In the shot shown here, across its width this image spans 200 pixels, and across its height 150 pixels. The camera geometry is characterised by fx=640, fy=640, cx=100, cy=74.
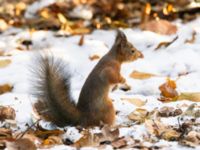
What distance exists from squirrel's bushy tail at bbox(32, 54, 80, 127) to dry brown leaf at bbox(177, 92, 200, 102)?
857mm

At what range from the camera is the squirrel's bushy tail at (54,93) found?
3.58 m

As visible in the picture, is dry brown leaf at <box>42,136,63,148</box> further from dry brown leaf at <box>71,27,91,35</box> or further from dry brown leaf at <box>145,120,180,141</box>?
dry brown leaf at <box>71,27,91,35</box>

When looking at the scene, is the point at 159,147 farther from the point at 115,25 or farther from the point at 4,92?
the point at 115,25

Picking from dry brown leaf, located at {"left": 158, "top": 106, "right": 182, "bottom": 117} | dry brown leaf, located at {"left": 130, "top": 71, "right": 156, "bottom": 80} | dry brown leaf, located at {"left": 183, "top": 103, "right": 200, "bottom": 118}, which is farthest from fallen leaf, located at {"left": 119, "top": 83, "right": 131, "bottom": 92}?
dry brown leaf, located at {"left": 183, "top": 103, "right": 200, "bottom": 118}

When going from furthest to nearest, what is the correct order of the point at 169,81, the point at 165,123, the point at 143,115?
the point at 169,81
the point at 143,115
the point at 165,123

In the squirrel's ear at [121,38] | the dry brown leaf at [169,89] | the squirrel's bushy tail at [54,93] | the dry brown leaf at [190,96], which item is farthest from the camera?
the dry brown leaf at [169,89]

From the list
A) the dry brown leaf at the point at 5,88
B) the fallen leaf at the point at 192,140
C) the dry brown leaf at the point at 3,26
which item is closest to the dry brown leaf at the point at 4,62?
the dry brown leaf at the point at 5,88

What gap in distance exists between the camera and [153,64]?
515cm

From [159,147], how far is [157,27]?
2911 mm

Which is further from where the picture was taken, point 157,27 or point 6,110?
point 157,27

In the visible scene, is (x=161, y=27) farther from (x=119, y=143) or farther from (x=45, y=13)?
(x=119, y=143)

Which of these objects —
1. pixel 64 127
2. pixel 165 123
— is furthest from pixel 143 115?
pixel 64 127

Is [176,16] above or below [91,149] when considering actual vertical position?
above

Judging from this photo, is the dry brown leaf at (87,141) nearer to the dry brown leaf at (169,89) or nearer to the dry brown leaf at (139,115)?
the dry brown leaf at (139,115)
